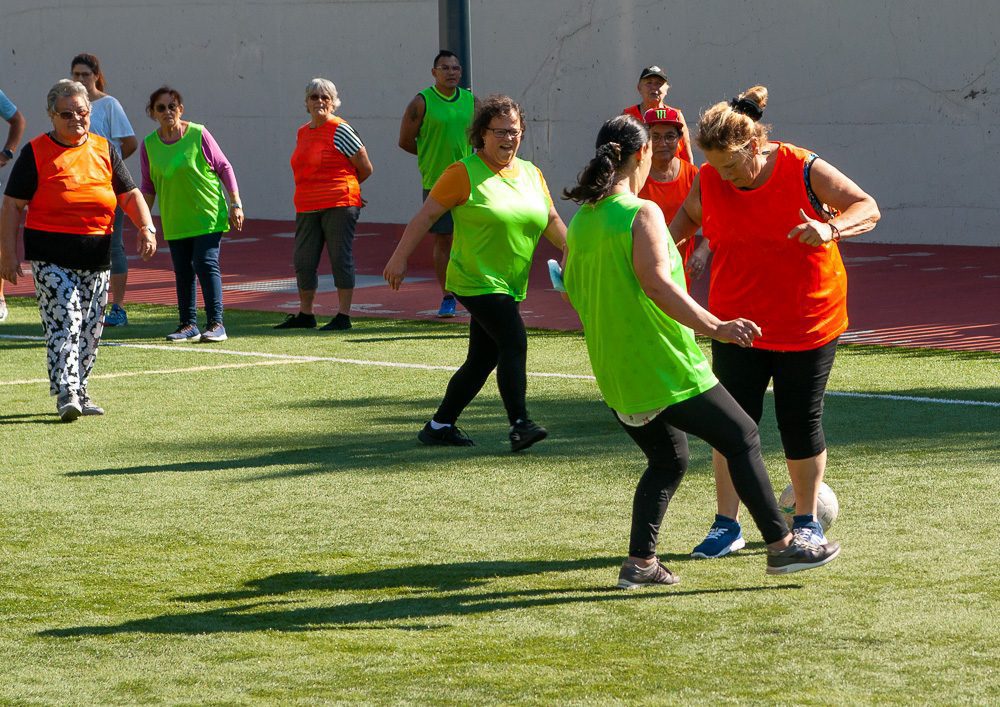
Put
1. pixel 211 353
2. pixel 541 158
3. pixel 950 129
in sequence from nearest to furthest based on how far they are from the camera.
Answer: pixel 211 353, pixel 950 129, pixel 541 158

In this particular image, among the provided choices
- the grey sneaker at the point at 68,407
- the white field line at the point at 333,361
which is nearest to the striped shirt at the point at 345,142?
the white field line at the point at 333,361

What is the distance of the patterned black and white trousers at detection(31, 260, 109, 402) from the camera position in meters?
9.49

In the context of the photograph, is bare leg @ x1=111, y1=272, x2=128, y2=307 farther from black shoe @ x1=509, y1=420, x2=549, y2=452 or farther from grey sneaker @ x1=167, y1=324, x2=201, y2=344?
black shoe @ x1=509, y1=420, x2=549, y2=452

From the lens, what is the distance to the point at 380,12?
23656mm

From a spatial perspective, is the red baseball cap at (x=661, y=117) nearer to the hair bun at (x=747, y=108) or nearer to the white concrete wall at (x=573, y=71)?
the hair bun at (x=747, y=108)

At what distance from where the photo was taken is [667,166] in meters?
10.4

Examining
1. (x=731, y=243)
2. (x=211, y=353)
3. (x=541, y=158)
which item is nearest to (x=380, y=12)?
(x=541, y=158)

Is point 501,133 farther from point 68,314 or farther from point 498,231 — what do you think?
point 68,314

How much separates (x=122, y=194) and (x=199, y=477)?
8.20 ft

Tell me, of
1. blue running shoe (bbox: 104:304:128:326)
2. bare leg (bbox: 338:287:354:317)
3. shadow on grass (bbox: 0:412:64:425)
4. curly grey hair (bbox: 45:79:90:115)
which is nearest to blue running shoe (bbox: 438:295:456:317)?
bare leg (bbox: 338:287:354:317)

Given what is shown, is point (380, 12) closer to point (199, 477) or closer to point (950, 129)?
point (950, 129)

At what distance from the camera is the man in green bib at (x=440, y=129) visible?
13961 mm

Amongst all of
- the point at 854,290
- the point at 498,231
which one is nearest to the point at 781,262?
the point at 498,231

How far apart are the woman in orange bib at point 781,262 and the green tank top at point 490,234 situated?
2.18m
